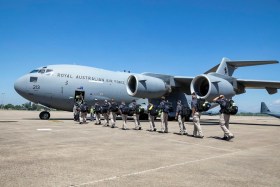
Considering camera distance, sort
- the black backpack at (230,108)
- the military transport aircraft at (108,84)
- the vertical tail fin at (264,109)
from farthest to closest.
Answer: the vertical tail fin at (264,109)
the military transport aircraft at (108,84)
the black backpack at (230,108)

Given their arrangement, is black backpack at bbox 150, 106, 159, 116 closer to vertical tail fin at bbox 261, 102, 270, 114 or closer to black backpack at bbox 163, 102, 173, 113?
black backpack at bbox 163, 102, 173, 113

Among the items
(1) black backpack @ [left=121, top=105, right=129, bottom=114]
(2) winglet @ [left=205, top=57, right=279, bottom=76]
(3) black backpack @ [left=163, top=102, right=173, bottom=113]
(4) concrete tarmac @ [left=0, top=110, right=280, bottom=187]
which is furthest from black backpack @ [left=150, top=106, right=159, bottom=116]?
(2) winglet @ [left=205, top=57, right=279, bottom=76]

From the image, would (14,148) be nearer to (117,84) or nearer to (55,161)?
(55,161)

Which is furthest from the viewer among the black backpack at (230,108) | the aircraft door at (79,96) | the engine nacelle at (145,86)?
the aircraft door at (79,96)

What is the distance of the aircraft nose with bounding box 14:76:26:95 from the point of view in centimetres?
1843

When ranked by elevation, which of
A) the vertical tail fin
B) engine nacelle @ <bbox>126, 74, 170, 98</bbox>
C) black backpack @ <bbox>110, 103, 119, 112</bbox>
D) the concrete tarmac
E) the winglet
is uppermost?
the winglet

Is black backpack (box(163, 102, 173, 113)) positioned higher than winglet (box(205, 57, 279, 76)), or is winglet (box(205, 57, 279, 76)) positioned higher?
winglet (box(205, 57, 279, 76))

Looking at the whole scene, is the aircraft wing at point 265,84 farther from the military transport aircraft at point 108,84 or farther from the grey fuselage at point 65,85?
the grey fuselage at point 65,85

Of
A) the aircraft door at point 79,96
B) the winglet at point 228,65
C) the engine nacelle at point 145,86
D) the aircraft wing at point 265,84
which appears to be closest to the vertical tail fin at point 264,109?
the winglet at point 228,65

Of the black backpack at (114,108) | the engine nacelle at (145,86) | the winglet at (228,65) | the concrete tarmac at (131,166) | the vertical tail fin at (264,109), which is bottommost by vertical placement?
the concrete tarmac at (131,166)

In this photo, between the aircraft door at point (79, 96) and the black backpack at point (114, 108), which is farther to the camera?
the aircraft door at point (79, 96)

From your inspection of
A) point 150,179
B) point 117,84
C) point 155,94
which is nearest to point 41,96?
point 117,84

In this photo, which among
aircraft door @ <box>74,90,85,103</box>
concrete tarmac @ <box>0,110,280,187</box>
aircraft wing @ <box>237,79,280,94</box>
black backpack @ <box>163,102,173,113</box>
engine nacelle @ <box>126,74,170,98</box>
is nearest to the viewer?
concrete tarmac @ <box>0,110,280,187</box>

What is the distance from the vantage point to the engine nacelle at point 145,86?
19.6 metres
